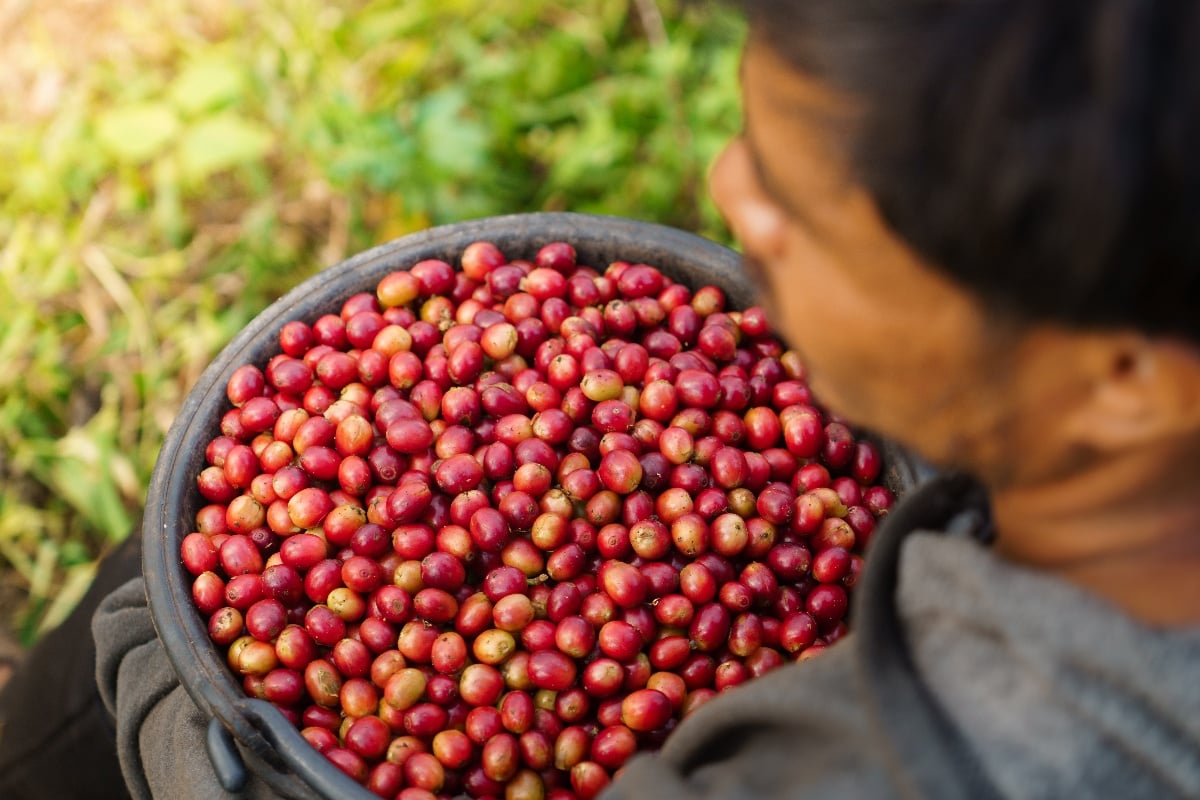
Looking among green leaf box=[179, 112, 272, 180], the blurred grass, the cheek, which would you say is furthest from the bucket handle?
green leaf box=[179, 112, 272, 180]

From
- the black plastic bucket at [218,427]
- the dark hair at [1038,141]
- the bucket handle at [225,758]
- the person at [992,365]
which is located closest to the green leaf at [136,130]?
the black plastic bucket at [218,427]

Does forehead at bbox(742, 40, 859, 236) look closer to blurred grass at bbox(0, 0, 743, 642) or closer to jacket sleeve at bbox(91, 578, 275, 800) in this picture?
jacket sleeve at bbox(91, 578, 275, 800)

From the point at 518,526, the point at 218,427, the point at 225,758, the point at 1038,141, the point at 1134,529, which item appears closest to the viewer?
the point at 1038,141

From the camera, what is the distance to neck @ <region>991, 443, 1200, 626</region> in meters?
0.97

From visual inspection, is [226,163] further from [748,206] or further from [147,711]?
[748,206]

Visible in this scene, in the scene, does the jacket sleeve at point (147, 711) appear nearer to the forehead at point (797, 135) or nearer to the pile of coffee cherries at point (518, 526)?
the pile of coffee cherries at point (518, 526)

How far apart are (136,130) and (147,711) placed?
97.6 inches

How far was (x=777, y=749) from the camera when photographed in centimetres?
119

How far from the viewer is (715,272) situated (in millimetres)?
2197

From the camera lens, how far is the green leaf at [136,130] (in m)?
3.61

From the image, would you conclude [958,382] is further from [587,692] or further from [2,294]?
[2,294]

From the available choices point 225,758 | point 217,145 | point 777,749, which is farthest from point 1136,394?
point 217,145

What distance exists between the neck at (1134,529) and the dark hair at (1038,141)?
0.60ft

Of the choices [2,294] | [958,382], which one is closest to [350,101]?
[2,294]
